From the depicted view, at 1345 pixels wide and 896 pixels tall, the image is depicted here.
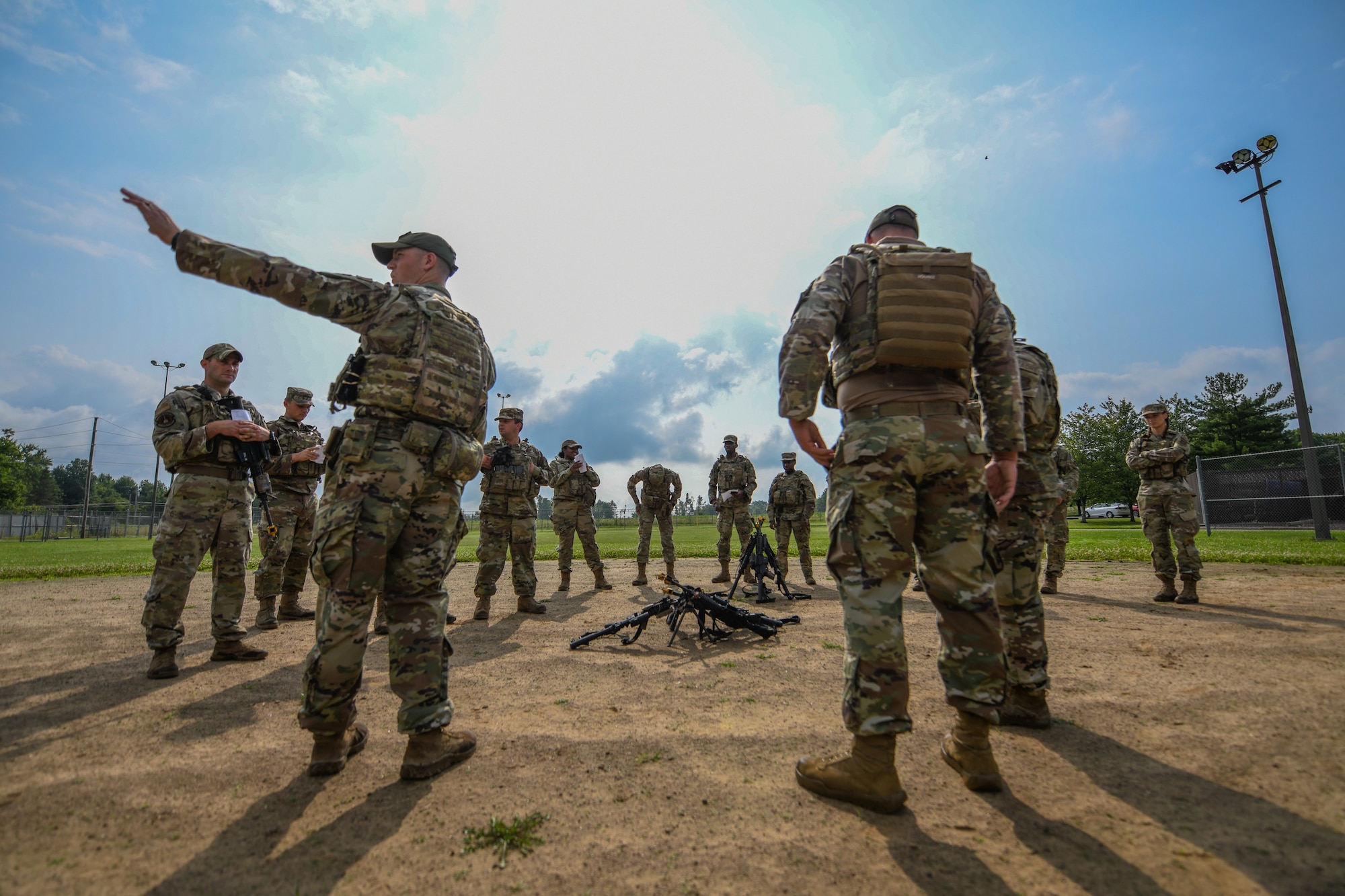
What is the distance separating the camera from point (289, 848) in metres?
2.05

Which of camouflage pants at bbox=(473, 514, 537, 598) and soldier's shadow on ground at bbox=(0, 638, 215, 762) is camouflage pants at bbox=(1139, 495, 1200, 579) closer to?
camouflage pants at bbox=(473, 514, 537, 598)

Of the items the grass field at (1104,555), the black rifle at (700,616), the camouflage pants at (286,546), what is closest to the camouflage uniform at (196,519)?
the camouflage pants at (286,546)

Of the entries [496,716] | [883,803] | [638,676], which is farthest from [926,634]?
[496,716]

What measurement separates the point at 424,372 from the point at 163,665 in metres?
3.58

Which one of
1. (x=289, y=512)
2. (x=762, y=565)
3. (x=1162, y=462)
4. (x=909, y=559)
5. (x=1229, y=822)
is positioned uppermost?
(x=1162, y=462)

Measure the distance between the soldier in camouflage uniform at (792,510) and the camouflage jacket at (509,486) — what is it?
449cm

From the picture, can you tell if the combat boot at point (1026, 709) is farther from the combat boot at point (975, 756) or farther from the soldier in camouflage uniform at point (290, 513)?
the soldier in camouflage uniform at point (290, 513)

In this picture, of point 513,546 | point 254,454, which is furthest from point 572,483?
point 254,454

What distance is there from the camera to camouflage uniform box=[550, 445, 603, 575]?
31.6 ft

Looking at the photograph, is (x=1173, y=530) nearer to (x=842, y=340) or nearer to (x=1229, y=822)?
(x=1229, y=822)

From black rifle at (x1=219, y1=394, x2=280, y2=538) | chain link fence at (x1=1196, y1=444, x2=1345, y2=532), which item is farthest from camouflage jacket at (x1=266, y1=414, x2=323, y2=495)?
chain link fence at (x1=1196, y1=444, x2=1345, y2=532)

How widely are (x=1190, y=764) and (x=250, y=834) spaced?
12.9ft

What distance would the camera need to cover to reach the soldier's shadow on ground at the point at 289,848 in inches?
72.3

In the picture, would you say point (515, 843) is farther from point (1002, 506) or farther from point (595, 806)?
point (1002, 506)
